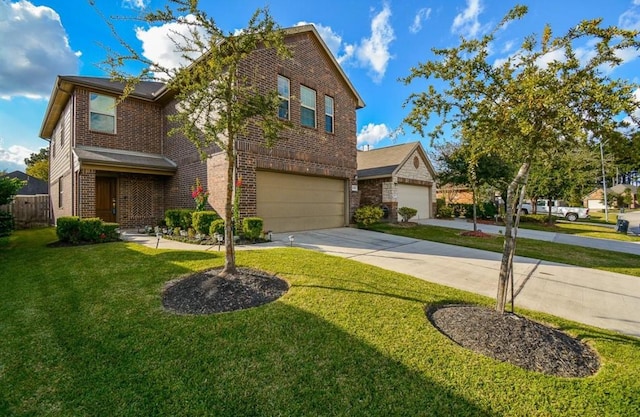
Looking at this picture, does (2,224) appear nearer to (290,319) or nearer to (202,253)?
(202,253)

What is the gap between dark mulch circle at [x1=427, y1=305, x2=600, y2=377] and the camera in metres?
2.77

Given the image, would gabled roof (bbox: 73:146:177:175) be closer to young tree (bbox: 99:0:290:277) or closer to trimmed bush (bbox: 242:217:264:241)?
trimmed bush (bbox: 242:217:264:241)

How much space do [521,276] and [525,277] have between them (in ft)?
0.25

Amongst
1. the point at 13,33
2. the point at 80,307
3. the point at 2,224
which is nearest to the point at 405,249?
the point at 80,307

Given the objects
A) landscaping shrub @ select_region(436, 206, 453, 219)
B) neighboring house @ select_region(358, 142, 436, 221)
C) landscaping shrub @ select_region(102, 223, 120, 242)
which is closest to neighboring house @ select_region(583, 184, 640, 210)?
landscaping shrub @ select_region(436, 206, 453, 219)

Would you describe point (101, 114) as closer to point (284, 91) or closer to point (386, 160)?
point (284, 91)

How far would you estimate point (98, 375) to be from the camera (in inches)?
98.3

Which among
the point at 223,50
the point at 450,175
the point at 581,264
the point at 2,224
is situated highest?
the point at 223,50

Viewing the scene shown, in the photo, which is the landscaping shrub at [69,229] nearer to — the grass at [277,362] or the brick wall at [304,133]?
the grass at [277,362]

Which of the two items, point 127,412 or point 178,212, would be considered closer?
point 127,412

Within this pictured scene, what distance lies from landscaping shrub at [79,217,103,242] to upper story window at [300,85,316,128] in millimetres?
7900

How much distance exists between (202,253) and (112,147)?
8.95 meters

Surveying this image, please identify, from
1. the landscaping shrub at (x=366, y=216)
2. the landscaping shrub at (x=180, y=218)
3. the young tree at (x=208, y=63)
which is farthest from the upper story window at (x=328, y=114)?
the young tree at (x=208, y=63)

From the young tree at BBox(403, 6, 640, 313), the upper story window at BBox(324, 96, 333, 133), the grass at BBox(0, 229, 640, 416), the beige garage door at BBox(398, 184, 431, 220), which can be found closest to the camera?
the grass at BBox(0, 229, 640, 416)
